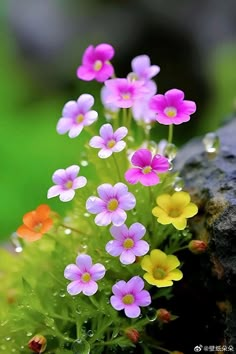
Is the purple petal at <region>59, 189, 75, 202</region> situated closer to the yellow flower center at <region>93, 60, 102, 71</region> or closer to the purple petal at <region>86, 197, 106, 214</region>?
the purple petal at <region>86, 197, 106, 214</region>

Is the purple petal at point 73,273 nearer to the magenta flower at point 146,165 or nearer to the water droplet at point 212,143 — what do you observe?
the magenta flower at point 146,165

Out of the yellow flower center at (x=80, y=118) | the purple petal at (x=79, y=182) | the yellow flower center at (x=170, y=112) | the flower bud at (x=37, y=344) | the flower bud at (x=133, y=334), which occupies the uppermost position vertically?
the yellow flower center at (x=170, y=112)

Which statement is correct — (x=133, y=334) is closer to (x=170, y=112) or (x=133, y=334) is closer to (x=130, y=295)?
(x=130, y=295)

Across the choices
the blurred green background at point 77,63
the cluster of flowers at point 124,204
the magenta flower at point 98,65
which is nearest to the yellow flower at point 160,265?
the cluster of flowers at point 124,204

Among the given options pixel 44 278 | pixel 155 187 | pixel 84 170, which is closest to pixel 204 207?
pixel 155 187

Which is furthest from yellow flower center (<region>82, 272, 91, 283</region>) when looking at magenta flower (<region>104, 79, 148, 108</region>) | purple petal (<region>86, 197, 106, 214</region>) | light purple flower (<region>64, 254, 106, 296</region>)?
magenta flower (<region>104, 79, 148, 108</region>)

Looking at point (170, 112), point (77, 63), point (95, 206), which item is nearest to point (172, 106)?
point (170, 112)
